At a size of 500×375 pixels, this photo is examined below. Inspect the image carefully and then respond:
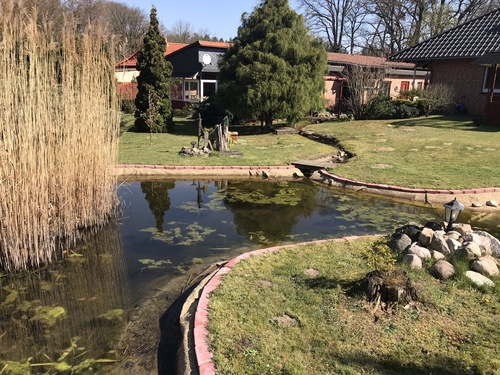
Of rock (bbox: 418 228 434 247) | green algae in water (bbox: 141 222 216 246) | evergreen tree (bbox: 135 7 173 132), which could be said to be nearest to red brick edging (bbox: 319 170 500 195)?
rock (bbox: 418 228 434 247)

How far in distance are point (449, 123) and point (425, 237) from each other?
13.8 meters

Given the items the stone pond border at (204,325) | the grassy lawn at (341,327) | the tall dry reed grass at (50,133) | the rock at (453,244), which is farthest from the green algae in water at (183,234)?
the rock at (453,244)

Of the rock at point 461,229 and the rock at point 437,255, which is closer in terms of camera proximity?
the rock at point 437,255

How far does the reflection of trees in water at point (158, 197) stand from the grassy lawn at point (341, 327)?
3119mm

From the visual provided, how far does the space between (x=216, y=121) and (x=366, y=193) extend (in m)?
10.6

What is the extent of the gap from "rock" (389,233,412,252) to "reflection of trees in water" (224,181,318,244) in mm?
1828

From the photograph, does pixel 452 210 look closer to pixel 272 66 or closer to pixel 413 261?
pixel 413 261

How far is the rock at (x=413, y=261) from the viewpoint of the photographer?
15.5 ft

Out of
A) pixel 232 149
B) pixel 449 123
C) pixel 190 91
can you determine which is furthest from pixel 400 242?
pixel 190 91

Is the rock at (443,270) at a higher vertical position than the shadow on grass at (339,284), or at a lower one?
higher

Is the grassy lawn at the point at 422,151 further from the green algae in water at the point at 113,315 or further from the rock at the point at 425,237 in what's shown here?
the green algae in water at the point at 113,315

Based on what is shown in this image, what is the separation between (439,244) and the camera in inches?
197

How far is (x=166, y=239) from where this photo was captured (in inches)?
251

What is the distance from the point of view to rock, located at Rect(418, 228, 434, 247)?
204 inches
